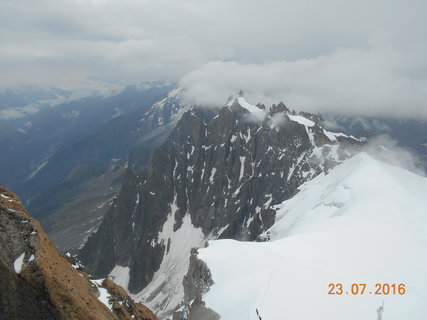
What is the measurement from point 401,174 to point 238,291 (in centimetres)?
7560

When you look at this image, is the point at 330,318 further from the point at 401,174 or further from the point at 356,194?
the point at 401,174

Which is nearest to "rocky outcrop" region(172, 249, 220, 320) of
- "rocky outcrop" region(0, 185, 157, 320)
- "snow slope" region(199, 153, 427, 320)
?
"snow slope" region(199, 153, 427, 320)

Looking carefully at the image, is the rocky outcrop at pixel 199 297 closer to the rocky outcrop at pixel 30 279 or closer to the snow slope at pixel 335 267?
the snow slope at pixel 335 267

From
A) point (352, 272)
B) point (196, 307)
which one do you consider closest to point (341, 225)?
point (352, 272)

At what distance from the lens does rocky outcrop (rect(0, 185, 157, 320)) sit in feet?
76.5

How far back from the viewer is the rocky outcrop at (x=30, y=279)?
23.3 metres

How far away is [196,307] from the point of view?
51.5 m

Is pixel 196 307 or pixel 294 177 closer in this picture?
pixel 196 307

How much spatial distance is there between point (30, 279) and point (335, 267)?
37.8 metres

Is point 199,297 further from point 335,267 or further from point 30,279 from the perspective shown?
point 30,279

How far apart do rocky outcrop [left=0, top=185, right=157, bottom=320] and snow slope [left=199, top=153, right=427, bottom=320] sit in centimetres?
2250

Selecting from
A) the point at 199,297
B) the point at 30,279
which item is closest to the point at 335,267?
the point at 199,297

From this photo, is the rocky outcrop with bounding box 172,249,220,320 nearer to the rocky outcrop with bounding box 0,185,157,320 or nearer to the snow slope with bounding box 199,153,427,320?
the snow slope with bounding box 199,153,427,320

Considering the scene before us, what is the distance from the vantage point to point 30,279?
23391mm
